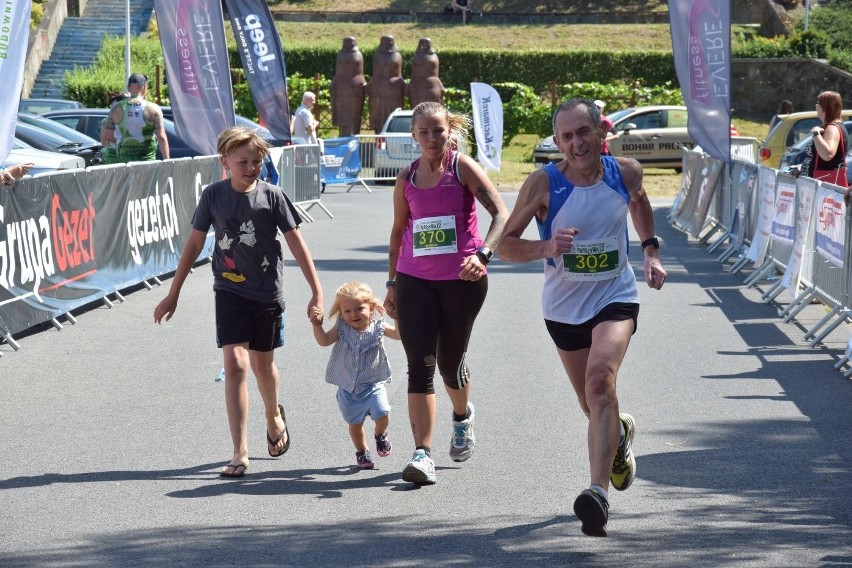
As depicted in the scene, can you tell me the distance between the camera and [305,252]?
6.84 metres

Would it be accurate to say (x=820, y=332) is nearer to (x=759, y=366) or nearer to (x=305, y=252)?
(x=759, y=366)

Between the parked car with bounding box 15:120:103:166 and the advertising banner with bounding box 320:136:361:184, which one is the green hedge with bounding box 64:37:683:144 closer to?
the advertising banner with bounding box 320:136:361:184

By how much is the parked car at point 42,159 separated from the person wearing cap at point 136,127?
280cm

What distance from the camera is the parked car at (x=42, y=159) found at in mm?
18984

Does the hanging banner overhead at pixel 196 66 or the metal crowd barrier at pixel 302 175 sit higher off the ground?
the hanging banner overhead at pixel 196 66

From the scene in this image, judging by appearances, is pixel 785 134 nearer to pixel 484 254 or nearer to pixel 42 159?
pixel 42 159

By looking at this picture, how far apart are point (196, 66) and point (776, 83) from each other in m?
37.1

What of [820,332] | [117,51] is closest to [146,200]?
[820,332]

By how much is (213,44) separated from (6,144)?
5934 mm

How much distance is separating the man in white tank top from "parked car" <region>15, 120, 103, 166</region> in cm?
1715

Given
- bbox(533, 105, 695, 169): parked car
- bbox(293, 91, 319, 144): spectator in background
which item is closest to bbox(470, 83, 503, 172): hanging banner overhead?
bbox(533, 105, 695, 169): parked car

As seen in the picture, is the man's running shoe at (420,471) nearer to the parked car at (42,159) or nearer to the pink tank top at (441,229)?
the pink tank top at (441,229)

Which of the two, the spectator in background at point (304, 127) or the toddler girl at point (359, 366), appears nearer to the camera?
the toddler girl at point (359, 366)

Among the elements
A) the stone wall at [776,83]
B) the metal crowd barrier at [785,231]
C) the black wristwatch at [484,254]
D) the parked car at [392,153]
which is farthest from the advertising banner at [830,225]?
the stone wall at [776,83]
